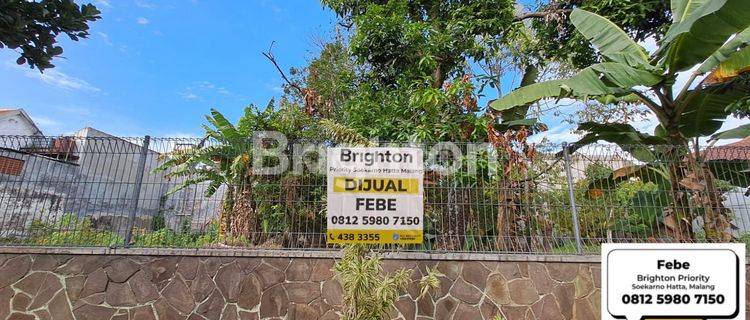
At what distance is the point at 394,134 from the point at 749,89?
218 inches

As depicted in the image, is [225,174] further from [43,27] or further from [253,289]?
[43,27]

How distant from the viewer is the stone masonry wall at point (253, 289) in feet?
17.1

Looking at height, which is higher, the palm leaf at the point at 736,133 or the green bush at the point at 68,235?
the palm leaf at the point at 736,133

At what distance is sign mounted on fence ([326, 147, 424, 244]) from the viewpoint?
181 inches

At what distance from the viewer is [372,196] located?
181 inches

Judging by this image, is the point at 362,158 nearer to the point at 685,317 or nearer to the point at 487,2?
the point at 685,317

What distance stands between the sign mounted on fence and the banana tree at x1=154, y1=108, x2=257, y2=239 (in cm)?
189

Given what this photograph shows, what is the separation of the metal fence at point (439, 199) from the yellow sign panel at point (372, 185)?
1080 millimetres

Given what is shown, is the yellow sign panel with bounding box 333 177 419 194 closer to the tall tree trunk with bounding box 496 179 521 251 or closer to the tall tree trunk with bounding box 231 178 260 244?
the tall tree trunk with bounding box 496 179 521 251

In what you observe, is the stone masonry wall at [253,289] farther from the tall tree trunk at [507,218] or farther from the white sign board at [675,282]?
the white sign board at [675,282]

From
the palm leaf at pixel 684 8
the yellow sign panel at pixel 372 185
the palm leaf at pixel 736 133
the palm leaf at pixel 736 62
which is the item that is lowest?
the yellow sign panel at pixel 372 185

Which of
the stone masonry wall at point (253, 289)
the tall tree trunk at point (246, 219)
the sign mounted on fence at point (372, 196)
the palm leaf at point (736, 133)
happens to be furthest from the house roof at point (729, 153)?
the tall tree trunk at point (246, 219)

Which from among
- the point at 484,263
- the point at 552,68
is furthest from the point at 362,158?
the point at 552,68

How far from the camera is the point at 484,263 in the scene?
535 cm
